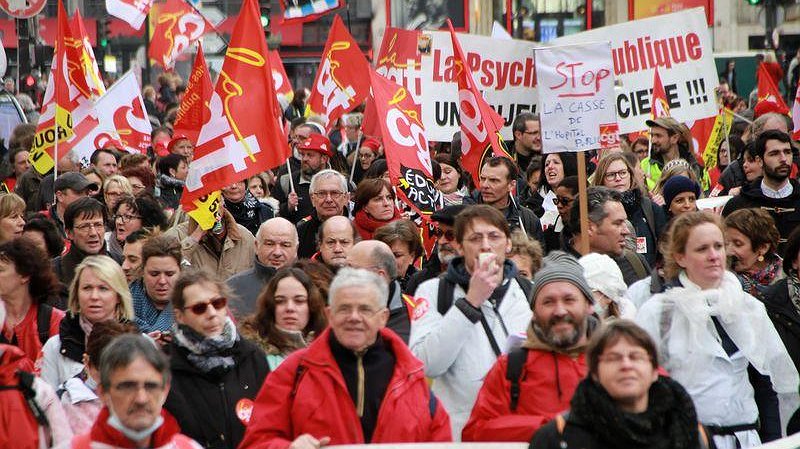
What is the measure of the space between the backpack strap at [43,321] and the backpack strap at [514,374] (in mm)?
2518

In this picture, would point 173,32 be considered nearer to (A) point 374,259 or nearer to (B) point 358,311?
(A) point 374,259

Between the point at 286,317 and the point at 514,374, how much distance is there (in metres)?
1.40

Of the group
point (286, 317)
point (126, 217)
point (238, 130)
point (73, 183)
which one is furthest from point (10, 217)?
point (286, 317)

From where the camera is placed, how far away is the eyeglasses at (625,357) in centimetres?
479

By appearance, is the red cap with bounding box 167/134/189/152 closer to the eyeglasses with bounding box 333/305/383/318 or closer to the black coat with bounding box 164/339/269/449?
the black coat with bounding box 164/339/269/449

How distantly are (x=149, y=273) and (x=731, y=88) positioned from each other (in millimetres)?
20424

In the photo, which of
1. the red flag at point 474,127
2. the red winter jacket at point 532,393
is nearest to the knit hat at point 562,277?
the red winter jacket at point 532,393

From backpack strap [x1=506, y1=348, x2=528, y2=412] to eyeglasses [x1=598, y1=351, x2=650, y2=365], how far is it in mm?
625

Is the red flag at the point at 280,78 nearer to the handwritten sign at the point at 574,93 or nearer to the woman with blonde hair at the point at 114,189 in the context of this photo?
the woman with blonde hair at the point at 114,189

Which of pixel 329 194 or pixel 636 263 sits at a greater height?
pixel 329 194

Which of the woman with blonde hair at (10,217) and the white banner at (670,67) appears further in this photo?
the white banner at (670,67)

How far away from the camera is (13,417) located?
18.2ft

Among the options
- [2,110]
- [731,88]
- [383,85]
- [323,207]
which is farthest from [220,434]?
[731,88]

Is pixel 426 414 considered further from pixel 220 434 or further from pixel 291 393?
pixel 220 434
